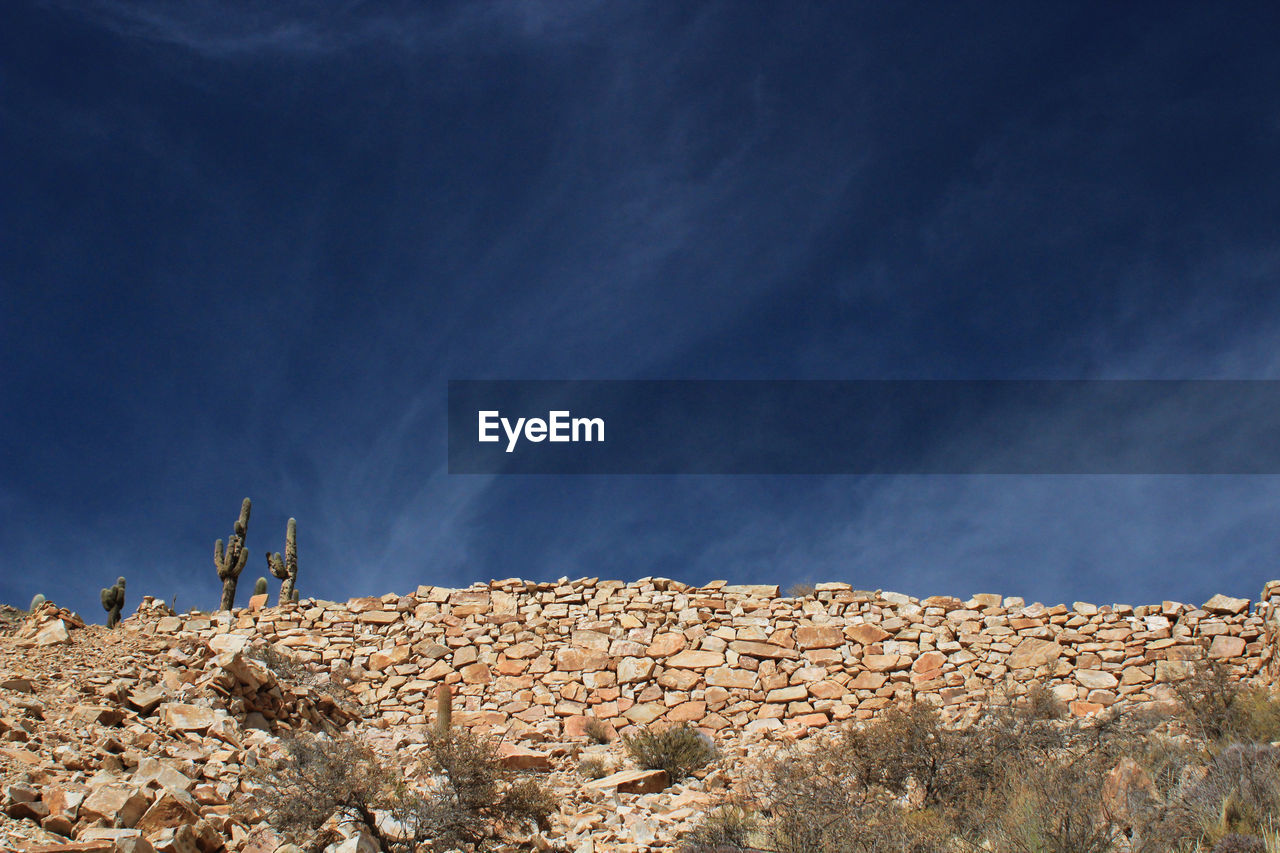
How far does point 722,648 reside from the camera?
17.0 meters

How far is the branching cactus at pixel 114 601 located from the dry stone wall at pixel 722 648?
1.81m

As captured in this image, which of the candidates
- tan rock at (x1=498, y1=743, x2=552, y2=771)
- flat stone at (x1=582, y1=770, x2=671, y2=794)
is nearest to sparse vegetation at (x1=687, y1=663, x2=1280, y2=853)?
flat stone at (x1=582, y1=770, x2=671, y2=794)

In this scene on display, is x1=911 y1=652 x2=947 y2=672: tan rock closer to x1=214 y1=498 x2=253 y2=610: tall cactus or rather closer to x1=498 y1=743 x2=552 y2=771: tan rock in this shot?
x1=498 y1=743 x2=552 y2=771: tan rock

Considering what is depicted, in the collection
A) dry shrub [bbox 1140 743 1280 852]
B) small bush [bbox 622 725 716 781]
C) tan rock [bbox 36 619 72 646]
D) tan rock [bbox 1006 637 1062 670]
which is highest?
tan rock [bbox 36 619 72 646]

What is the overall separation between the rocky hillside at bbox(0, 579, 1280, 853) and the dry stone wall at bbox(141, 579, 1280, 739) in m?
0.03

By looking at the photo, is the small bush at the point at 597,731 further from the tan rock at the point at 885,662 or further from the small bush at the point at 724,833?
the small bush at the point at 724,833

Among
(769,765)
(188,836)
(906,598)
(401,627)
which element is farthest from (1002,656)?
(188,836)

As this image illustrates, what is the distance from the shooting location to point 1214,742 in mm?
11828

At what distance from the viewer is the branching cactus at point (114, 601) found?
18500 millimetres

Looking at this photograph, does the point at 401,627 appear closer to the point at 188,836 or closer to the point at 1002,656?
the point at 188,836

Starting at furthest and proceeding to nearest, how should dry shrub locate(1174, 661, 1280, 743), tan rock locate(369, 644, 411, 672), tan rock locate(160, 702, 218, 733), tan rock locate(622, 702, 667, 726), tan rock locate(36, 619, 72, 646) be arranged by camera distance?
tan rock locate(369, 644, 411, 672)
tan rock locate(622, 702, 667, 726)
tan rock locate(36, 619, 72, 646)
dry shrub locate(1174, 661, 1280, 743)
tan rock locate(160, 702, 218, 733)

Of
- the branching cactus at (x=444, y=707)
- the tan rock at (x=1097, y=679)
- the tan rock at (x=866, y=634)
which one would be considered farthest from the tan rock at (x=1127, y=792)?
the branching cactus at (x=444, y=707)

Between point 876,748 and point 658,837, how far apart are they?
3687mm

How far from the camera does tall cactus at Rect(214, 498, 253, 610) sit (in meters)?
19.5
